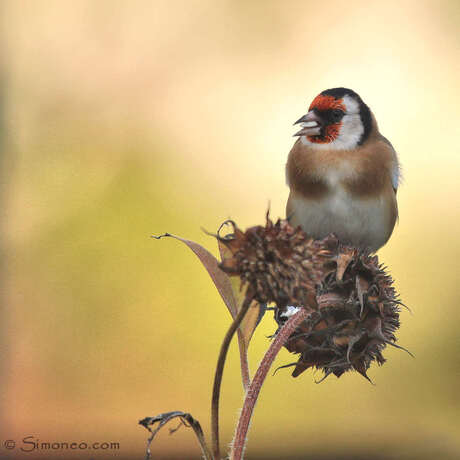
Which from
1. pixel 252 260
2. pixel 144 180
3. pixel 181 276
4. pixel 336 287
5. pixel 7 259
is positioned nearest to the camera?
pixel 252 260

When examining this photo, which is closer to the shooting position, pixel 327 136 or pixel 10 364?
pixel 327 136

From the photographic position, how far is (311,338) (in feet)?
4.29

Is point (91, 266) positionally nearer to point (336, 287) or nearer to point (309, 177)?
point (309, 177)

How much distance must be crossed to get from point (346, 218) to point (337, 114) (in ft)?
1.09

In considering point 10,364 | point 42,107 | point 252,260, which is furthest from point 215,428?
point 42,107

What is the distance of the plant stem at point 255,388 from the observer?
1027mm

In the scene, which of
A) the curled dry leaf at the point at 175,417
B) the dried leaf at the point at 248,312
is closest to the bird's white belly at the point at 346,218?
the dried leaf at the point at 248,312

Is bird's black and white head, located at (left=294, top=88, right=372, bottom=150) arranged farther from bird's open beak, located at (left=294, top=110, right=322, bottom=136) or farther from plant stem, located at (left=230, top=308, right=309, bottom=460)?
plant stem, located at (left=230, top=308, right=309, bottom=460)

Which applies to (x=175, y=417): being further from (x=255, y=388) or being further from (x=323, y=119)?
(x=323, y=119)

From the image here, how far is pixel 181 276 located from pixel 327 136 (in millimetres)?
2133

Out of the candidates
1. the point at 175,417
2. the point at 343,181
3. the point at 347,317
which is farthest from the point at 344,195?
the point at 175,417

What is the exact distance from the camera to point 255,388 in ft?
3.53

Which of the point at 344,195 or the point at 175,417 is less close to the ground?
the point at 344,195

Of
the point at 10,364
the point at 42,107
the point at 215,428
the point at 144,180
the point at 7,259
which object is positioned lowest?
the point at 215,428
